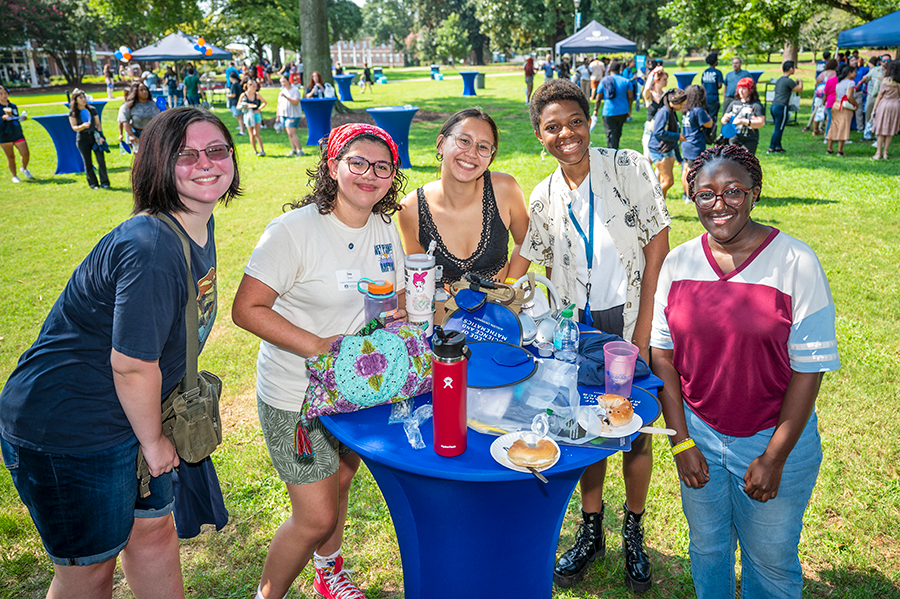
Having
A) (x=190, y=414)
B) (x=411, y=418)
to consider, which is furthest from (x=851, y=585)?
(x=190, y=414)

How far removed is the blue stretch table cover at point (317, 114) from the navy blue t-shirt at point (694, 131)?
919 centimetres

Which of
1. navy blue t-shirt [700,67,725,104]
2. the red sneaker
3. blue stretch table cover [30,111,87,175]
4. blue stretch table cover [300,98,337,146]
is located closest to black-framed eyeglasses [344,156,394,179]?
the red sneaker

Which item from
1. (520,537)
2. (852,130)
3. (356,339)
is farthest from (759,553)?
(852,130)

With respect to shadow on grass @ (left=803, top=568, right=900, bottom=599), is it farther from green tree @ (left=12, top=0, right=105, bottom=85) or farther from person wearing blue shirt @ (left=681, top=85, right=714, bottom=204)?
green tree @ (left=12, top=0, right=105, bottom=85)

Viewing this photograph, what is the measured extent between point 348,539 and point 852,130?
66.5 ft

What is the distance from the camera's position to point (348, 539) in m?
3.33

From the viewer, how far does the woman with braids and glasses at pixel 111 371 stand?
1852 mm

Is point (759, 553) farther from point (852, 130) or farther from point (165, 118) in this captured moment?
point (852, 130)

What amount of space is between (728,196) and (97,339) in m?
2.29

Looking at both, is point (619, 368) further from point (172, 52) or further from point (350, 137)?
point (172, 52)

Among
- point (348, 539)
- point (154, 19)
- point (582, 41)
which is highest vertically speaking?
point (154, 19)

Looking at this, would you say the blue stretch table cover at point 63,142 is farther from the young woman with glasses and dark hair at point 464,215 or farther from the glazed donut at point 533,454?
the glazed donut at point 533,454

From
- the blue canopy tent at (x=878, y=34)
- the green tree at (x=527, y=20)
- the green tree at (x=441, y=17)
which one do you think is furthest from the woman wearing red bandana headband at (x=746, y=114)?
the green tree at (x=441, y=17)

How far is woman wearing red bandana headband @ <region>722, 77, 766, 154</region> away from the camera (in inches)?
382
